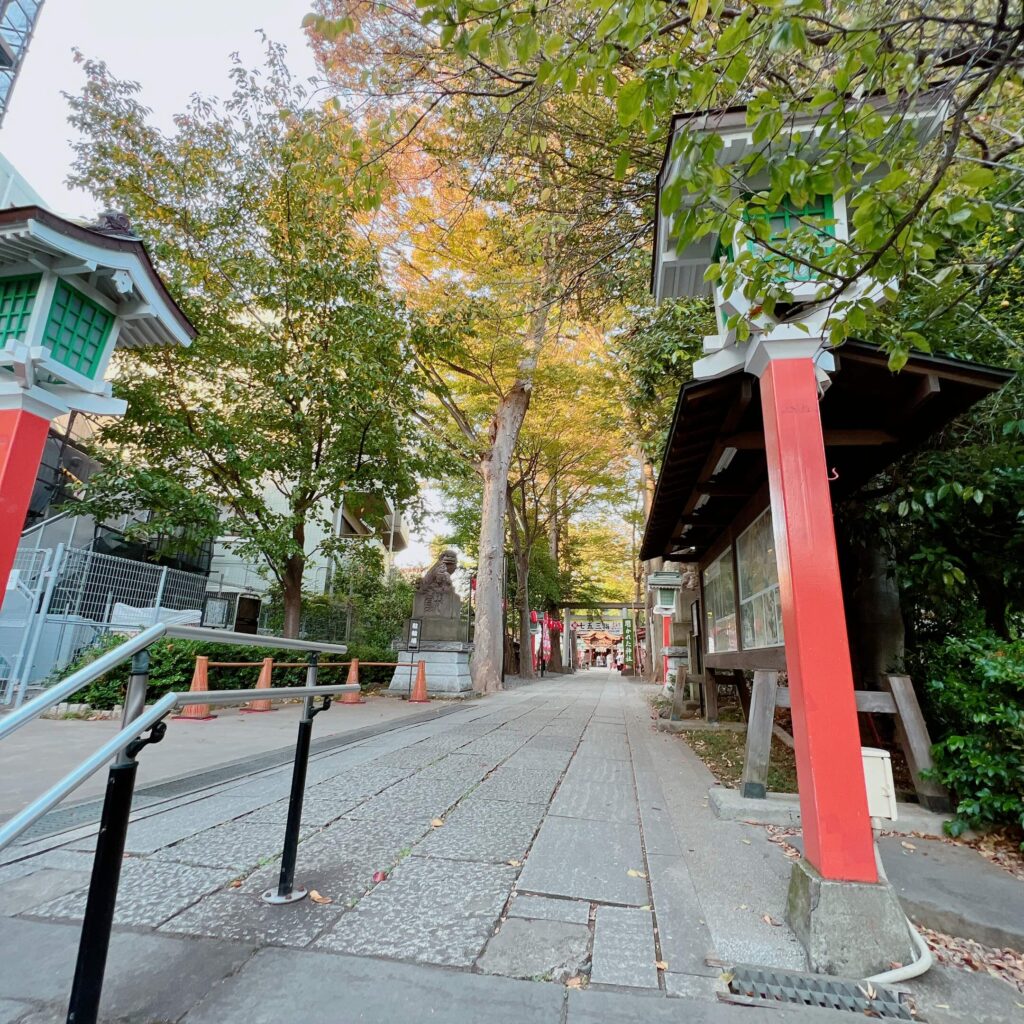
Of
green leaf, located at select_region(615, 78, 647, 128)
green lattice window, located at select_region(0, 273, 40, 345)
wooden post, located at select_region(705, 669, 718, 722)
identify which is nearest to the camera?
green leaf, located at select_region(615, 78, 647, 128)

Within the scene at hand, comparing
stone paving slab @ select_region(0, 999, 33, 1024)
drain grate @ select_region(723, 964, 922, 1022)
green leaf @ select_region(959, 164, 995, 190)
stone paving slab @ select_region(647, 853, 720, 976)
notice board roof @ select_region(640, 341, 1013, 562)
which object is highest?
notice board roof @ select_region(640, 341, 1013, 562)

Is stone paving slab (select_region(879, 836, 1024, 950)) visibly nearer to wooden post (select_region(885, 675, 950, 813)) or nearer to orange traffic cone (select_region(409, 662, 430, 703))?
wooden post (select_region(885, 675, 950, 813))

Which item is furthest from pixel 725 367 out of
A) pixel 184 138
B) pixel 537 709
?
pixel 184 138

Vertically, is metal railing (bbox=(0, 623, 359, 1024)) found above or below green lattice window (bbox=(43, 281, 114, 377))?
below

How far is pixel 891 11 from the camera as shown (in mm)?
2121

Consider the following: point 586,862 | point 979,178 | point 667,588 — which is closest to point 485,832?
point 586,862

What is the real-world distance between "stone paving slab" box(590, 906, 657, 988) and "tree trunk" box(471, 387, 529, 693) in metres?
10.4

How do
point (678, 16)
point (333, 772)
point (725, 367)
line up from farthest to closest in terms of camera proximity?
point (333, 772) → point (678, 16) → point (725, 367)

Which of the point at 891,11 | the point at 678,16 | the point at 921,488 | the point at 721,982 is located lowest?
the point at 721,982

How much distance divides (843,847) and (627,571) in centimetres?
3045

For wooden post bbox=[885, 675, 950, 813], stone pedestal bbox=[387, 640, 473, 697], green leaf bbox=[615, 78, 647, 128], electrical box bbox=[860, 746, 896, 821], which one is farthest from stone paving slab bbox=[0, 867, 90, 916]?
stone pedestal bbox=[387, 640, 473, 697]

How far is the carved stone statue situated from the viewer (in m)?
12.6

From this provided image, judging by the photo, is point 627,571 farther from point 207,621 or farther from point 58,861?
point 58,861

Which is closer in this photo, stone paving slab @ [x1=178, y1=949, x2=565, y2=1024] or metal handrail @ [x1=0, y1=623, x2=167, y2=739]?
metal handrail @ [x1=0, y1=623, x2=167, y2=739]
